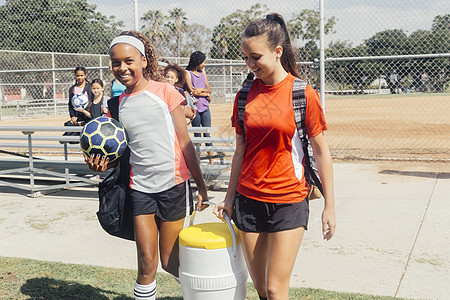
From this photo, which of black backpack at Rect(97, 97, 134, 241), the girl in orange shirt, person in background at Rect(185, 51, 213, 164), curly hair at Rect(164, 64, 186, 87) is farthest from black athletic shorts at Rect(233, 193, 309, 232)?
person in background at Rect(185, 51, 213, 164)

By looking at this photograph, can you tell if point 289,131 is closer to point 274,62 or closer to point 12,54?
point 274,62

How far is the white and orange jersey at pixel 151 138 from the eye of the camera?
9.64ft

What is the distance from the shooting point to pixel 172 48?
1272 inches

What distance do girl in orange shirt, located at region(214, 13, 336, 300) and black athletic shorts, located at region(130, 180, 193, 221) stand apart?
0.47 meters

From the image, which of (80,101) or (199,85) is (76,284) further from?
(199,85)

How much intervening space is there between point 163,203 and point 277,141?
0.83m

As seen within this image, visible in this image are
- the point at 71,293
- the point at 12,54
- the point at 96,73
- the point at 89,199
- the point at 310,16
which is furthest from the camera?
the point at 96,73

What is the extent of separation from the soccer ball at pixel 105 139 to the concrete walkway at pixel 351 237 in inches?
71.7

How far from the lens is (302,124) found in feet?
8.49

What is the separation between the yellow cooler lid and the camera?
2557mm

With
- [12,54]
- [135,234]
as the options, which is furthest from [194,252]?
[12,54]

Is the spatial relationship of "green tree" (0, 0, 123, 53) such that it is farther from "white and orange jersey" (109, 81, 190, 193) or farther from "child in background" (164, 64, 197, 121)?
"white and orange jersey" (109, 81, 190, 193)

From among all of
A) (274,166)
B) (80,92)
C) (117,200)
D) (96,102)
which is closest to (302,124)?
(274,166)

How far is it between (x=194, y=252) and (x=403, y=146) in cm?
990
